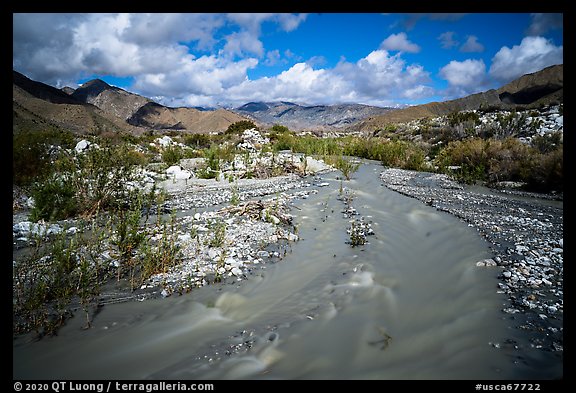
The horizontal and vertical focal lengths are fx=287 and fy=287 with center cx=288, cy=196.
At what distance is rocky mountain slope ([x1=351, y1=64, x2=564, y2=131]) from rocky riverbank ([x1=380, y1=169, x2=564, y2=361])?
309 feet

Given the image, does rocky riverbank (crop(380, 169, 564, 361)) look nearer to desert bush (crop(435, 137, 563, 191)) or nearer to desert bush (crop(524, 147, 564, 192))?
desert bush (crop(524, 147, 564, 192))

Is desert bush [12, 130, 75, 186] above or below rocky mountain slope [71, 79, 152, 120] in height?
below

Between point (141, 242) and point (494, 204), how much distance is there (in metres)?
8.21

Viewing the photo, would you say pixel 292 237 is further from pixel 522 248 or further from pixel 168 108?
pixel 168 108

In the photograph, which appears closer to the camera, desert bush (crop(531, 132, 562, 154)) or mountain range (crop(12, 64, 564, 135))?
desert bush (crop(531, 132, 562, 154))

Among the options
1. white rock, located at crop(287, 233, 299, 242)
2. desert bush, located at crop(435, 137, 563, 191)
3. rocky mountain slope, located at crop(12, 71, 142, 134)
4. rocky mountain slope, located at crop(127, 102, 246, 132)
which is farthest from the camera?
rocky mountain slope, located at crop(127, 102, 246, 132)

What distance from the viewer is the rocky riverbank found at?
2.82 metres

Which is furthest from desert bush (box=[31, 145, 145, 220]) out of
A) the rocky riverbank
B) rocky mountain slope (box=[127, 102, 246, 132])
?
rocky mountain slope (box=[127, 102, 246, 132])

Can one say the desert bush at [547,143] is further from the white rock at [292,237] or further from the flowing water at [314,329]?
the white rock at [292,237]

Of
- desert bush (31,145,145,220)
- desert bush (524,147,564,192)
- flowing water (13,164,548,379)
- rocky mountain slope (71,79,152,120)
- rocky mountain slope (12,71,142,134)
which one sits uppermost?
rocky mountain slope (71,79,152,120)

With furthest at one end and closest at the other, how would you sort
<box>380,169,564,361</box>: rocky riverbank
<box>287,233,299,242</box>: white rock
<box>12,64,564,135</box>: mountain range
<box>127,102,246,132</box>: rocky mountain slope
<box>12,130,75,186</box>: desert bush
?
<box>127,102,246,132</box>: rocky mountain slope < <box>12,64,564,135</box>: mountain range < <box>12,130,75,186</box>: desert bush < <box>287,233,299,242</box>: white rock < <box>380,169,564,361</box>: rocky riverbank

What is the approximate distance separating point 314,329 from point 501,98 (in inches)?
6102
